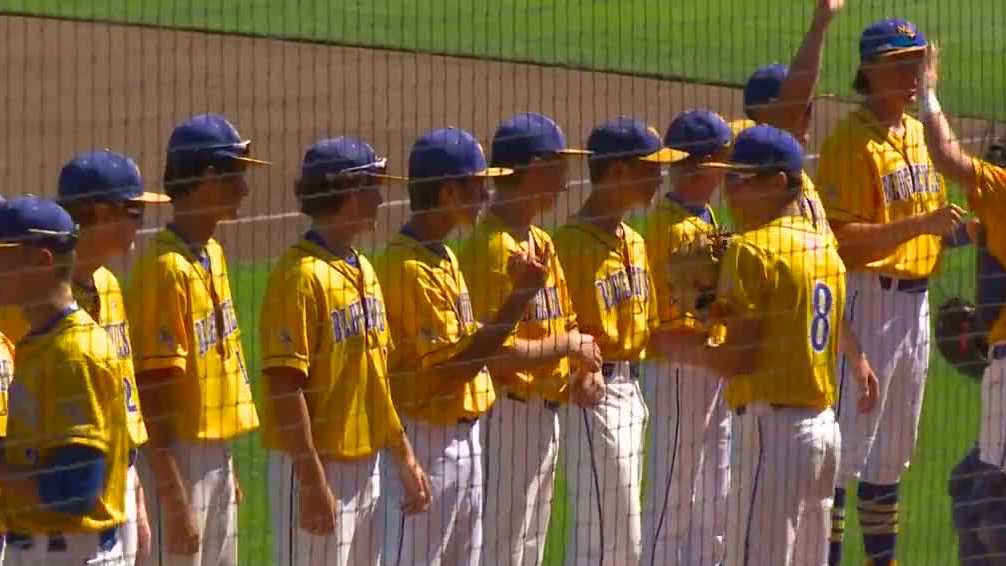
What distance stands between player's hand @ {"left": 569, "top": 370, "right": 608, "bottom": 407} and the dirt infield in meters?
5.01

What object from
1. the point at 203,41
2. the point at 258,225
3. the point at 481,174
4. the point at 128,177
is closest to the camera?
the point at 128,177

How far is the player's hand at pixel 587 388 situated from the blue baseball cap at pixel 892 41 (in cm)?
153

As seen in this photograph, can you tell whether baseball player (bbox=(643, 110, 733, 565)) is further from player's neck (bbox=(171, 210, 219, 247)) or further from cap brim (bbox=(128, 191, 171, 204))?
cap brim (bbox=(128, 191, 171, 204))

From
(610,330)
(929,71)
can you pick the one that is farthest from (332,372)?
(929,71)

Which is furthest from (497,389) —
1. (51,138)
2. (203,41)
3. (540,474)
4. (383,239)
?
(203,41)

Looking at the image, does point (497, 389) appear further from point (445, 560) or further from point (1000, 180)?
point (1000, 180)

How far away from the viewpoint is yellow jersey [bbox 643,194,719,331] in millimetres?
Answer: 6348

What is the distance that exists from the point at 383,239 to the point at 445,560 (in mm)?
4893

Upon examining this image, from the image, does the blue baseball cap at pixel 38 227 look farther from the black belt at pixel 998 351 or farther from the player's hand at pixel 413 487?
the black belt at pixel 998 351

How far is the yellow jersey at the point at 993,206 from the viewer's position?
21.1ft

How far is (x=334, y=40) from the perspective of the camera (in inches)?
539

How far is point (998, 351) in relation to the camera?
21.5ft

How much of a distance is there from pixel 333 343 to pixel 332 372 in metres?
0.08

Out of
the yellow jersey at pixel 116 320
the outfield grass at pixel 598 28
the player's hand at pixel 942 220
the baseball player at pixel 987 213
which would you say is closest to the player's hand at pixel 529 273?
the yellow jersey at pixel 116 320
